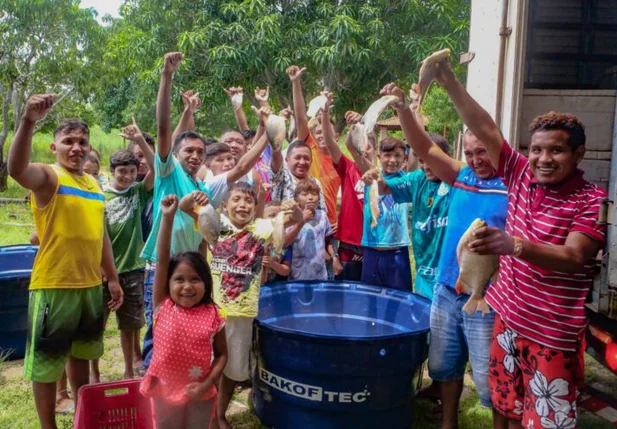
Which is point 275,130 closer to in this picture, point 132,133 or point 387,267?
point 132,133

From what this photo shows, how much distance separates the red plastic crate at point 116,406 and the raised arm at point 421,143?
196 cm

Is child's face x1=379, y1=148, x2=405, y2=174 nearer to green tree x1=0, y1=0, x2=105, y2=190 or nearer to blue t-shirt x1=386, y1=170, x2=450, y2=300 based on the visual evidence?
blue t-shirt x1=386, y1=170, x2=450, y2=300

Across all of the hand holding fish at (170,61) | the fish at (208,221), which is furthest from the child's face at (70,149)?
the fish at (208,221)

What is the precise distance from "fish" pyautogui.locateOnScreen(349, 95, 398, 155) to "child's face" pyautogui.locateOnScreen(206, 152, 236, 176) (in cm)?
101

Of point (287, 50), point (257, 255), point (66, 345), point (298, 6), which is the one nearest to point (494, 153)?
point (257, 255)

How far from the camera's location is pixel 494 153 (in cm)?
243

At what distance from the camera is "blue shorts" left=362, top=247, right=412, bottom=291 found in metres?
4.07

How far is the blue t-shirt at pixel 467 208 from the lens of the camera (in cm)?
276

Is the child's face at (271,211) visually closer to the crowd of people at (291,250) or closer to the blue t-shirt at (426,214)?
the crowd of people at (291,250)

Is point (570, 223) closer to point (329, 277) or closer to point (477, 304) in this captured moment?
point (477, 304)

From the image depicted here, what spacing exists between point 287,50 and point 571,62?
6226 mm

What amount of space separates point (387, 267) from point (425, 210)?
85 centimetres

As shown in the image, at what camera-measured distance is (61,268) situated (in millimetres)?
2881

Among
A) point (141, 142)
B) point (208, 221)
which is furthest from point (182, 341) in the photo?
point (141, 142)
